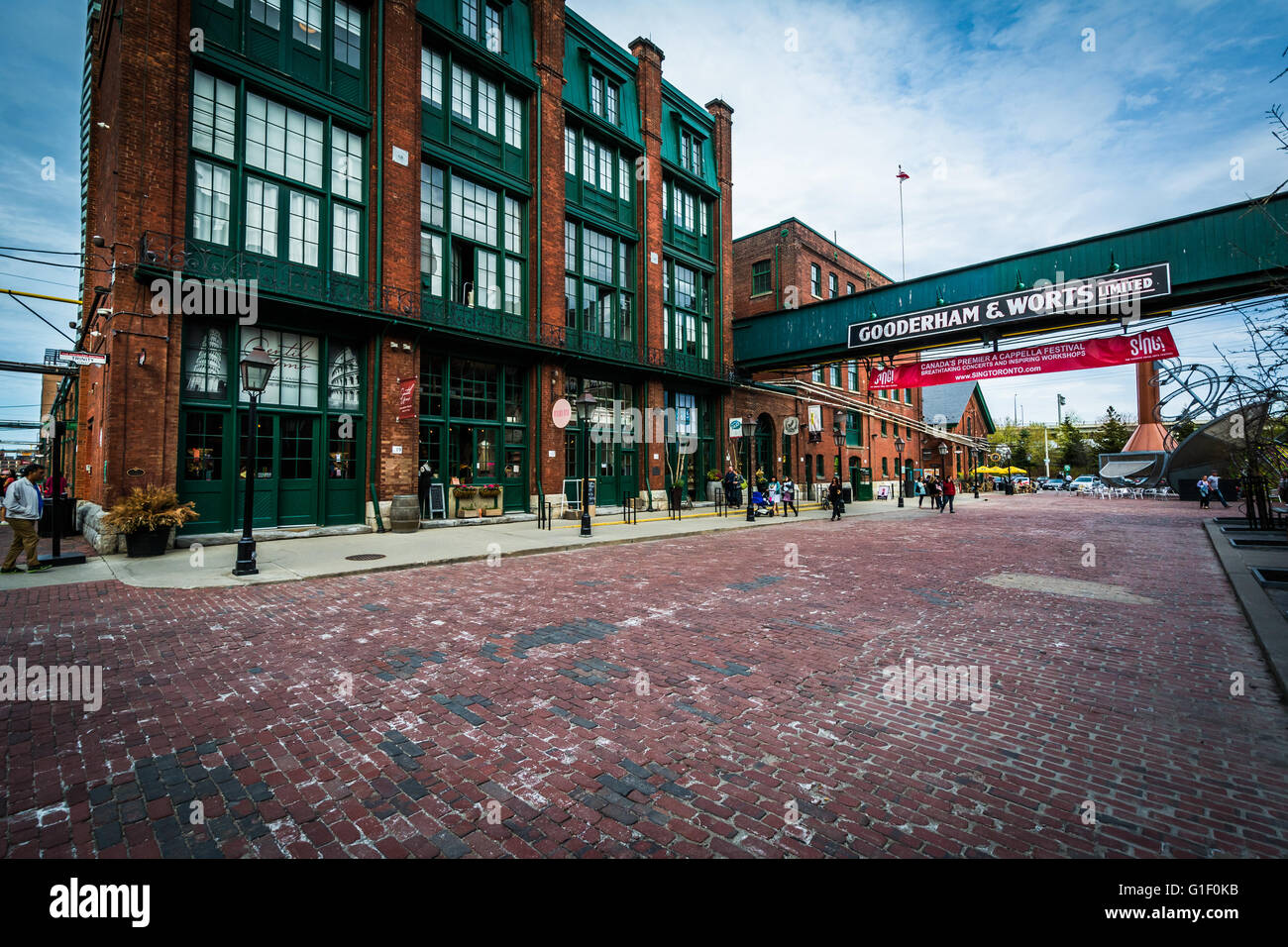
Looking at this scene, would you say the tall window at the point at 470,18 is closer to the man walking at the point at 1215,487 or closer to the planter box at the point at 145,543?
the planter box at the point at 145,543

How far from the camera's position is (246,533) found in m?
8.77

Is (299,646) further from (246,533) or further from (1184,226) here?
(1184,226)

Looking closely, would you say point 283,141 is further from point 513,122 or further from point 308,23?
point 513,122

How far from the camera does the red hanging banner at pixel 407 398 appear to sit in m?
14.4

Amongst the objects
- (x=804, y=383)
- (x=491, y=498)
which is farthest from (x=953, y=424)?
(x=491, y=498)

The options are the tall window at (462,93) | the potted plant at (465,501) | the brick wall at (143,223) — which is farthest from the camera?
the tall window at (462,93)

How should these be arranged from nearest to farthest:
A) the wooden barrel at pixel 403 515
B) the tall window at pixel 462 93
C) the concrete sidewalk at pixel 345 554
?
the concrete sidewalk at pixel 345 554, the wooden barrel at pixel 403 515, the tall window at pixel 462 93

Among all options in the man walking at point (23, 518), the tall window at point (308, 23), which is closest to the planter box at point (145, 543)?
the man walking at point (23, 518)

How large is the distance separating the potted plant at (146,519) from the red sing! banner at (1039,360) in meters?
21.2

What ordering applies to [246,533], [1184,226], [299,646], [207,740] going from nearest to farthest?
[207,740] < [299,646] < [246,533] < [1184,226]

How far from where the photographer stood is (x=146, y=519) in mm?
10289

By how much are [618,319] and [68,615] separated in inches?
737

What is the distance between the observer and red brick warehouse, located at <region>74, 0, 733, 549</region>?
11.7 m
